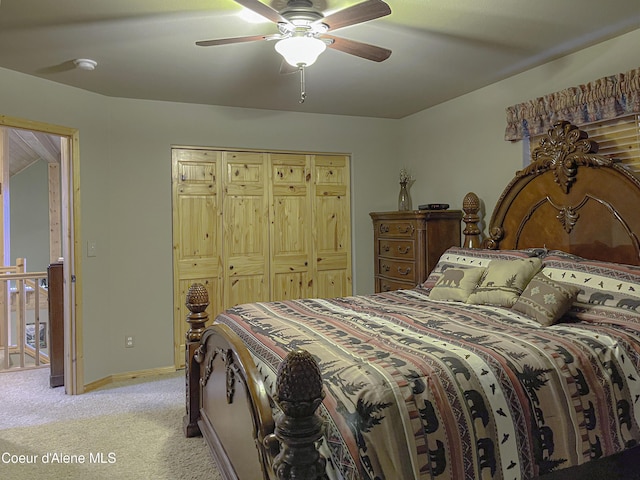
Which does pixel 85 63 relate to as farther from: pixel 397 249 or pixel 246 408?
pixel 397 249

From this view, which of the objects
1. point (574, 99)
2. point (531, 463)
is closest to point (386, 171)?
point (574, 99)

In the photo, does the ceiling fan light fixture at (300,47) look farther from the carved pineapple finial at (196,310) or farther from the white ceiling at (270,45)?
the carved pineapple finial at (196,310)

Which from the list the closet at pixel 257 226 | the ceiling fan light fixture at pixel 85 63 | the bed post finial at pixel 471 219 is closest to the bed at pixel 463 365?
the bed post finial at pixel 471 219

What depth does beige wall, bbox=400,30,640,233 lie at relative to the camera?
2.96 meters

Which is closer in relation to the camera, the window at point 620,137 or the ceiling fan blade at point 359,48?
the ceiling fan blade at point 359,48

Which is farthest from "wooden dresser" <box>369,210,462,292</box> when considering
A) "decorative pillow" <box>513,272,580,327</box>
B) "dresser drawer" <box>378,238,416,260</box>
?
"decorative pillow" <box>513,272,580,327</box>

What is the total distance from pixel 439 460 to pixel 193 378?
177cm

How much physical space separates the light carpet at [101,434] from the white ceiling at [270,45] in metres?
2.40

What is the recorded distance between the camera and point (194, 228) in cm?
428

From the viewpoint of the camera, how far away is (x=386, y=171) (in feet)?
16.4

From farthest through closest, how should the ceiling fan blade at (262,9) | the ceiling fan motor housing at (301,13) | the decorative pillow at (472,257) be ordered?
1. the decorative pillow at (472,257)
2. the ceiling fan motor housing at (301,13)
3. the ceiling fan blade at (262,9)

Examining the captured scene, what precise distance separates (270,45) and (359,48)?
0.76 metres

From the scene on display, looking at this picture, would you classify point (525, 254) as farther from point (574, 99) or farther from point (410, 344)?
point (410, 344)

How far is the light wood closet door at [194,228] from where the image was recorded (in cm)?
422
